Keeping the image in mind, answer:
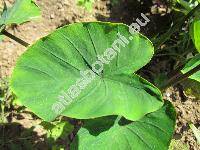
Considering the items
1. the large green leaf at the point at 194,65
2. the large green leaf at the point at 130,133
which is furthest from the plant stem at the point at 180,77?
the large green leaf at the point at 130,133

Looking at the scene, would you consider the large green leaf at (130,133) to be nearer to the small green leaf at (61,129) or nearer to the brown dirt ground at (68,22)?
the small green leaf at (61,129)

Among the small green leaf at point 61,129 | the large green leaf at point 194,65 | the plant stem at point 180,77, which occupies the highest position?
the large green leaf at point 194,65

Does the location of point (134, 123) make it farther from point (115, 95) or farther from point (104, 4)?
point (104, 4)

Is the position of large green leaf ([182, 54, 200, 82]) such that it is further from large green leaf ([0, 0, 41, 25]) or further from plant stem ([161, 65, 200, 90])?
large green leaf ([0, 0, 41, 25])

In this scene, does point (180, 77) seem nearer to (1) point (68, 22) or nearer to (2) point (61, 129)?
(2) point (61, 129)

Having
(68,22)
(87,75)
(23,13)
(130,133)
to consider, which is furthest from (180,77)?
(68,22)

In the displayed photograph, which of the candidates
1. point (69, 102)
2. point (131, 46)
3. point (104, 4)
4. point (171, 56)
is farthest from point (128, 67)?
point (104, 4)
